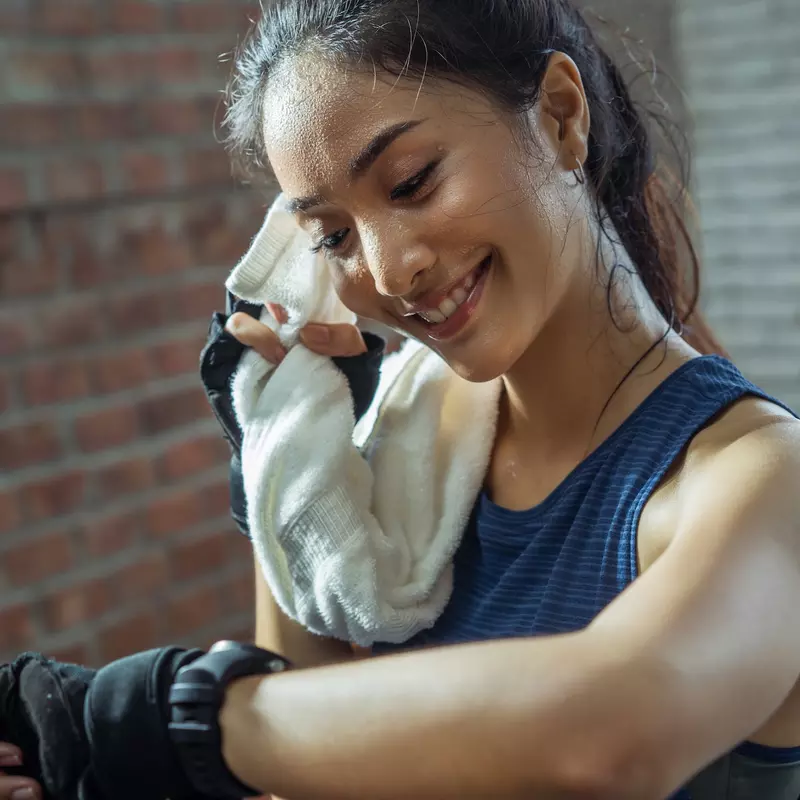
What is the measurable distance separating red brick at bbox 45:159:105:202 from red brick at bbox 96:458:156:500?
1.47 feet

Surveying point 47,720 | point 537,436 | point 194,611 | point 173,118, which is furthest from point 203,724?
point 173,118

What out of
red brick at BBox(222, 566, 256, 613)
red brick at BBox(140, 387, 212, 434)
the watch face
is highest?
red brick at BBox(140, 387, 212, 434)

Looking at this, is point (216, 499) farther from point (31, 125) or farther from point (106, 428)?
point (31, 125)

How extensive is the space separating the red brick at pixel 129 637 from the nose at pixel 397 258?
1101 millimetres

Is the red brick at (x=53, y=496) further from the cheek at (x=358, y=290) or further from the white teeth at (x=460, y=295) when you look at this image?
the white teeth at (x=460, y=295)

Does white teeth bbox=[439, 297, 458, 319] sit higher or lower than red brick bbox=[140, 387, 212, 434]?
higher

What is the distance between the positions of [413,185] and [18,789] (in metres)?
0.60

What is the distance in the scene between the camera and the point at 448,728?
742mm

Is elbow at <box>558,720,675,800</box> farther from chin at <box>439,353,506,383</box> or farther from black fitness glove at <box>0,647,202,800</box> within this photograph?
chin at <box>439,353,506,383</box>

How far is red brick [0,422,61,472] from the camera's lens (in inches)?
67.8

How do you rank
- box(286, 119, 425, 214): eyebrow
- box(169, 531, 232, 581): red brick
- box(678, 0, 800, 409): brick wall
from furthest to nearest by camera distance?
box(678, 0, 800, 409): brick wall, box(169, 531, 232, 581): red brick, box(286, 119, 425, 214): eyebrow

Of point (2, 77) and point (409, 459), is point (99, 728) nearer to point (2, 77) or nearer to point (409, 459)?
point (409, 459)

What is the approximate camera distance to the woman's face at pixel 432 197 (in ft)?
3.26

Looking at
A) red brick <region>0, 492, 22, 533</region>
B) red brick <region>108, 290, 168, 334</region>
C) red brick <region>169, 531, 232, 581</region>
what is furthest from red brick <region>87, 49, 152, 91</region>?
red brick <region>169, 531, 232, 581</region>
